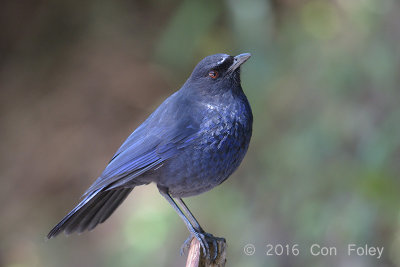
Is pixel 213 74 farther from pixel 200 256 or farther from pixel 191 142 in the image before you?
pixel 200 256

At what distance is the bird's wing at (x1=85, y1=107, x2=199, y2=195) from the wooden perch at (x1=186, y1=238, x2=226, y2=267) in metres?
0.48

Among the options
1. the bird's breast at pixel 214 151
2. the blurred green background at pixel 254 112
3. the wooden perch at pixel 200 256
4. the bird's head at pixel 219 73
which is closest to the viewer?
the wooden perch at pixel 200 256

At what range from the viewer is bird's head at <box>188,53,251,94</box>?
313 cm

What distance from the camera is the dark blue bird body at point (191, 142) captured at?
296cm

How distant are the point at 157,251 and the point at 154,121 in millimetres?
2617

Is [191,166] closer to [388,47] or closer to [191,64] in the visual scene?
[388,47]

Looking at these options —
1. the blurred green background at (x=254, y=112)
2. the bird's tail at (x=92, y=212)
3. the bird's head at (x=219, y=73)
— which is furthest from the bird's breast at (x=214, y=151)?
the blurred green background at (x=254, y=112)

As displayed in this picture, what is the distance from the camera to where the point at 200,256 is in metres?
2.91

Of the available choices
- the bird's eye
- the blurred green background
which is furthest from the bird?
the blurred green background

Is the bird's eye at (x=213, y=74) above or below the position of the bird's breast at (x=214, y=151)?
above

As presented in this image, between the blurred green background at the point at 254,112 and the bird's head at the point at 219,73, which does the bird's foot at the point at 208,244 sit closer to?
the bird's head at the point at 219,73

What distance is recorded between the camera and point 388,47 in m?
4.72

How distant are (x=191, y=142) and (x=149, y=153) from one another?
9.7 inches

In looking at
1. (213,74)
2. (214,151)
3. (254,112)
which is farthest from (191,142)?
(254,112)
